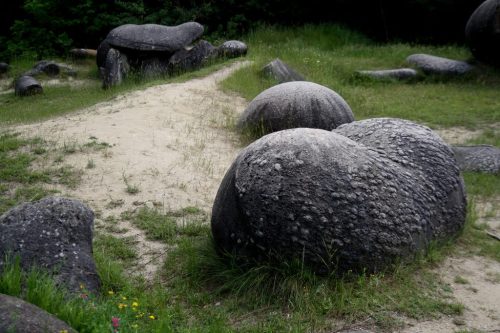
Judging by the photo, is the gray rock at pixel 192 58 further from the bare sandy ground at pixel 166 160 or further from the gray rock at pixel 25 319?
the gray rock at pixel 25 319

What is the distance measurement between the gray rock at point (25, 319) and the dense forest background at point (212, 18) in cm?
1451

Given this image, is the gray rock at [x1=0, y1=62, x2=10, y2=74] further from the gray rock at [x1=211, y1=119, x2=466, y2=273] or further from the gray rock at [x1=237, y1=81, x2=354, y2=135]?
the gray rock at [x1=211, y1=119, x2=466, y2=273]

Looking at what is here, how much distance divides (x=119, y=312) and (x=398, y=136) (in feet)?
9.28

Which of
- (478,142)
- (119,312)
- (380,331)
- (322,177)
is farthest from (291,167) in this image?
(478,142)

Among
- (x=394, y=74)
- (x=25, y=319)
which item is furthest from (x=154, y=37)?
(x=25, y=319)

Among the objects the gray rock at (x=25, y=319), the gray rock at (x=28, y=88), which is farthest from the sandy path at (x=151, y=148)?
the gray rock at (x=28, y=88)

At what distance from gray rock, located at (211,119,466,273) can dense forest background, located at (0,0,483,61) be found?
1279 cm

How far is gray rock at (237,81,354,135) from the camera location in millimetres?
8031

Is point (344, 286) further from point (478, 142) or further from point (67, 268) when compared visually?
point (478, 142)

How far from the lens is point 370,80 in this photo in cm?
1245

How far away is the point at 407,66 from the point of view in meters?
13.4

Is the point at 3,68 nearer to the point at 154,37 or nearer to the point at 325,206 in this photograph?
the point at 154,37

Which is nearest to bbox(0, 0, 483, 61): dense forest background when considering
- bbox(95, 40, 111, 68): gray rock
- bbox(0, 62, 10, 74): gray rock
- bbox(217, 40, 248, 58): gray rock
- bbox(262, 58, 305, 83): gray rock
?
bbox(0, 62, 10, 74): gray rock

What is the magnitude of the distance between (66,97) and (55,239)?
9216 millimetres
